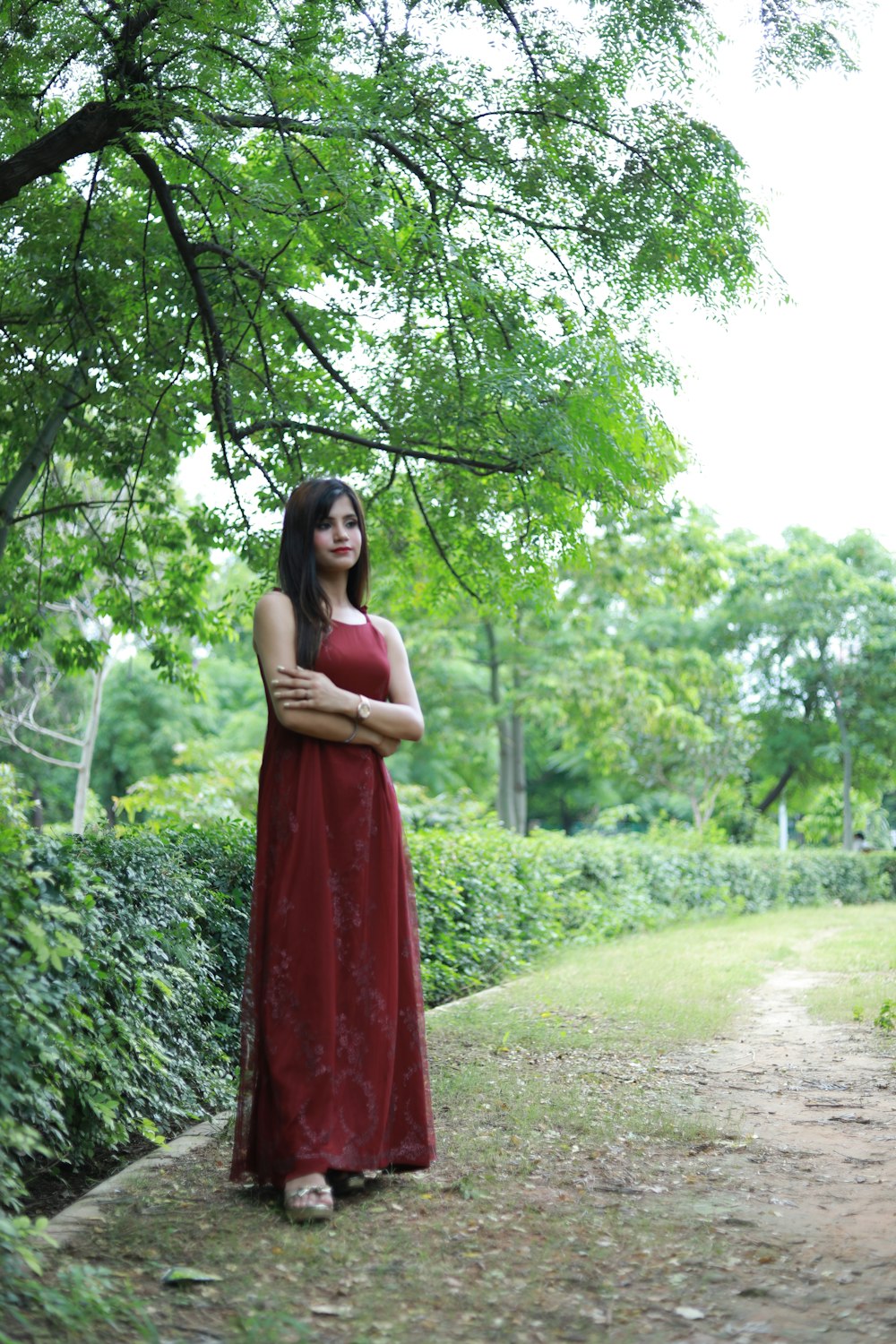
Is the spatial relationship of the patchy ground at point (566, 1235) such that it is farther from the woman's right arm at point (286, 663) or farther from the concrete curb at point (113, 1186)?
the woman's right arm at point (286, 663)

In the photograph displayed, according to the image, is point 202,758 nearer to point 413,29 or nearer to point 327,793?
point 413,29

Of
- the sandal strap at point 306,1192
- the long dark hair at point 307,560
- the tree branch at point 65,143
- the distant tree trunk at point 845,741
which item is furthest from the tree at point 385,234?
the distant tree trunk at point 845,741

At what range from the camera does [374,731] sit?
178 inches

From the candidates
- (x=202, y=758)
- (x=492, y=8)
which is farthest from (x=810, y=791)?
(x=492, y=8)

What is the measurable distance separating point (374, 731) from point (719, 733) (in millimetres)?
25151

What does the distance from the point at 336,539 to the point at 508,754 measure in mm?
22856

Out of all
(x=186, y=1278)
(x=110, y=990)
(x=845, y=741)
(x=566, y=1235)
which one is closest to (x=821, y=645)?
(x=845, y=741)

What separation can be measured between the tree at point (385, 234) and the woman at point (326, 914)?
2893mm

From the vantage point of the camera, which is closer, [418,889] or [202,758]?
→ [418,889]

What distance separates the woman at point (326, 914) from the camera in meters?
4.24

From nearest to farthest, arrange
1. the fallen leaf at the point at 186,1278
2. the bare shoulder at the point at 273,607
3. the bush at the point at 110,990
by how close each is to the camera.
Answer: the fallen leaf at the point at 186,1278 → the bush at the point at 110,990 → the bare shoulder at the point at 273,607

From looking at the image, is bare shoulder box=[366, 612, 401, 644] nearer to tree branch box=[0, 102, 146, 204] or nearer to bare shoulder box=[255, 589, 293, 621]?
bare shoulder box=[255, 589, 293, 621]

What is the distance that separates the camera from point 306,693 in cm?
434

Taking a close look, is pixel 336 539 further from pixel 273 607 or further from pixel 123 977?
pixel 123 977
